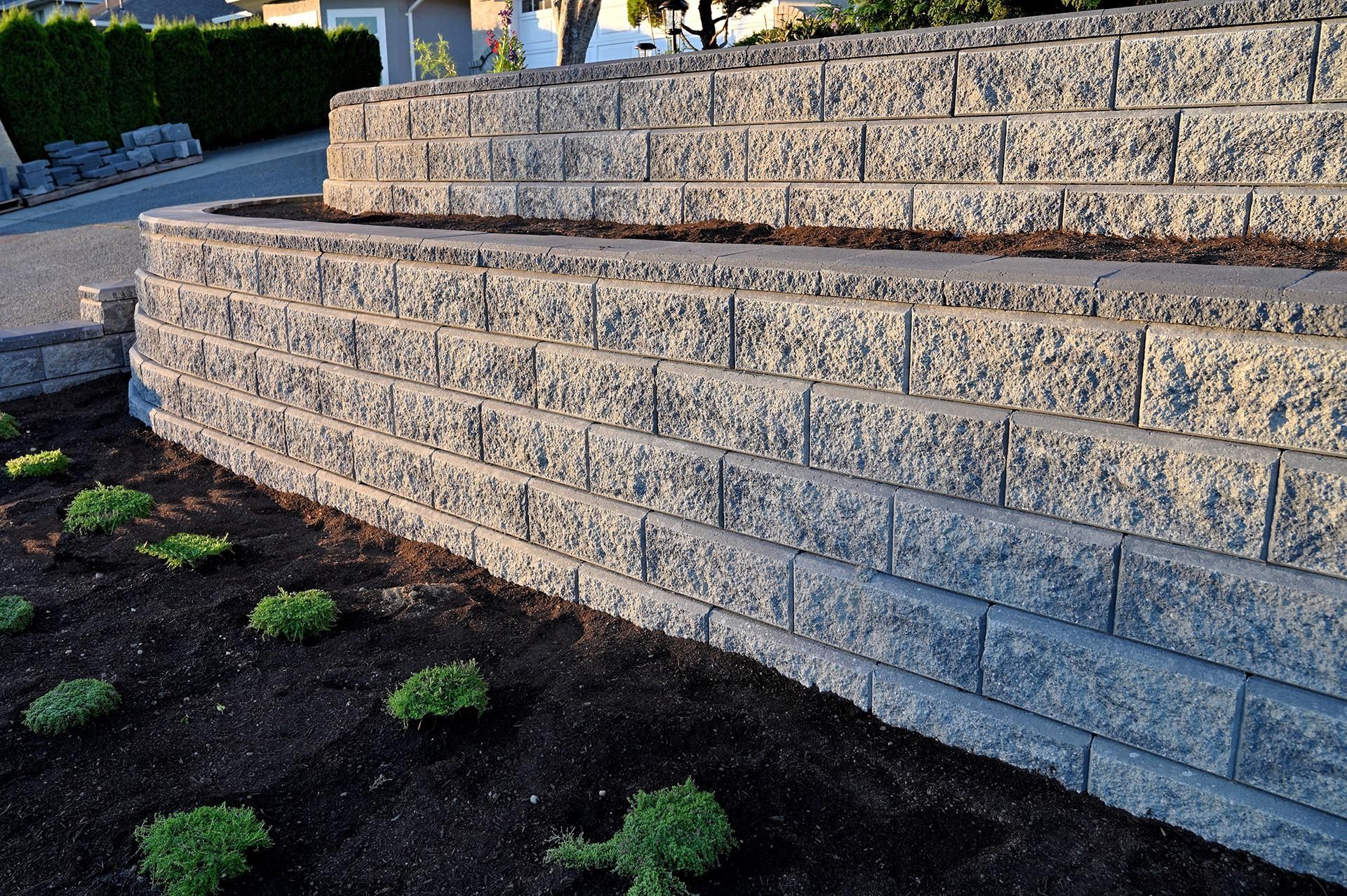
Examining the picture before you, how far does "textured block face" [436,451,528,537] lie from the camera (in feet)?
16.4

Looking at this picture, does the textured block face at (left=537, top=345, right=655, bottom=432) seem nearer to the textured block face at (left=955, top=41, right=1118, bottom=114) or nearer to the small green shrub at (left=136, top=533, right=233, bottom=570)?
the textured block face at (left=955, top=41, right=1118, bottom=114)

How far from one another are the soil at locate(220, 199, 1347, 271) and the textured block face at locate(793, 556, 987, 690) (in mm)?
1368

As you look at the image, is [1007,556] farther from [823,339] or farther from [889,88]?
[889,88]

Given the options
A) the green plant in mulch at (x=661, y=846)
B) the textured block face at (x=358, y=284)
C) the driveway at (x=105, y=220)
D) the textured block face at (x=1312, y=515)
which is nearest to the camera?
the textured block face at (x=1312, y=515)

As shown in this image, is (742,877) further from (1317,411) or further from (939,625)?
(1317,411)

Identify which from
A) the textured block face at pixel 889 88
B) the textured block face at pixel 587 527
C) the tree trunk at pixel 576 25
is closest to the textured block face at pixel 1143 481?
the textured block face at pixel 587 527

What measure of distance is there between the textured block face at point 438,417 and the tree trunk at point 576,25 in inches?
215

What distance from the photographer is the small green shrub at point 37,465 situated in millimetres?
6906

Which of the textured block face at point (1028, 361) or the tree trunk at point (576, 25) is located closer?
the textured block face at point (1028, 361)

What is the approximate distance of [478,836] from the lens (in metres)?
3.29

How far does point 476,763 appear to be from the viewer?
367cm

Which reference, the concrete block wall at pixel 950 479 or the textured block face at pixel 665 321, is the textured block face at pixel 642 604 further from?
the textured block face at pixel 665 321

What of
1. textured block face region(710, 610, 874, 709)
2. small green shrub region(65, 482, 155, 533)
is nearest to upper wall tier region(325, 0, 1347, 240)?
textured block face region(710, 610, 874, 709)

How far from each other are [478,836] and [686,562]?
1413mm
